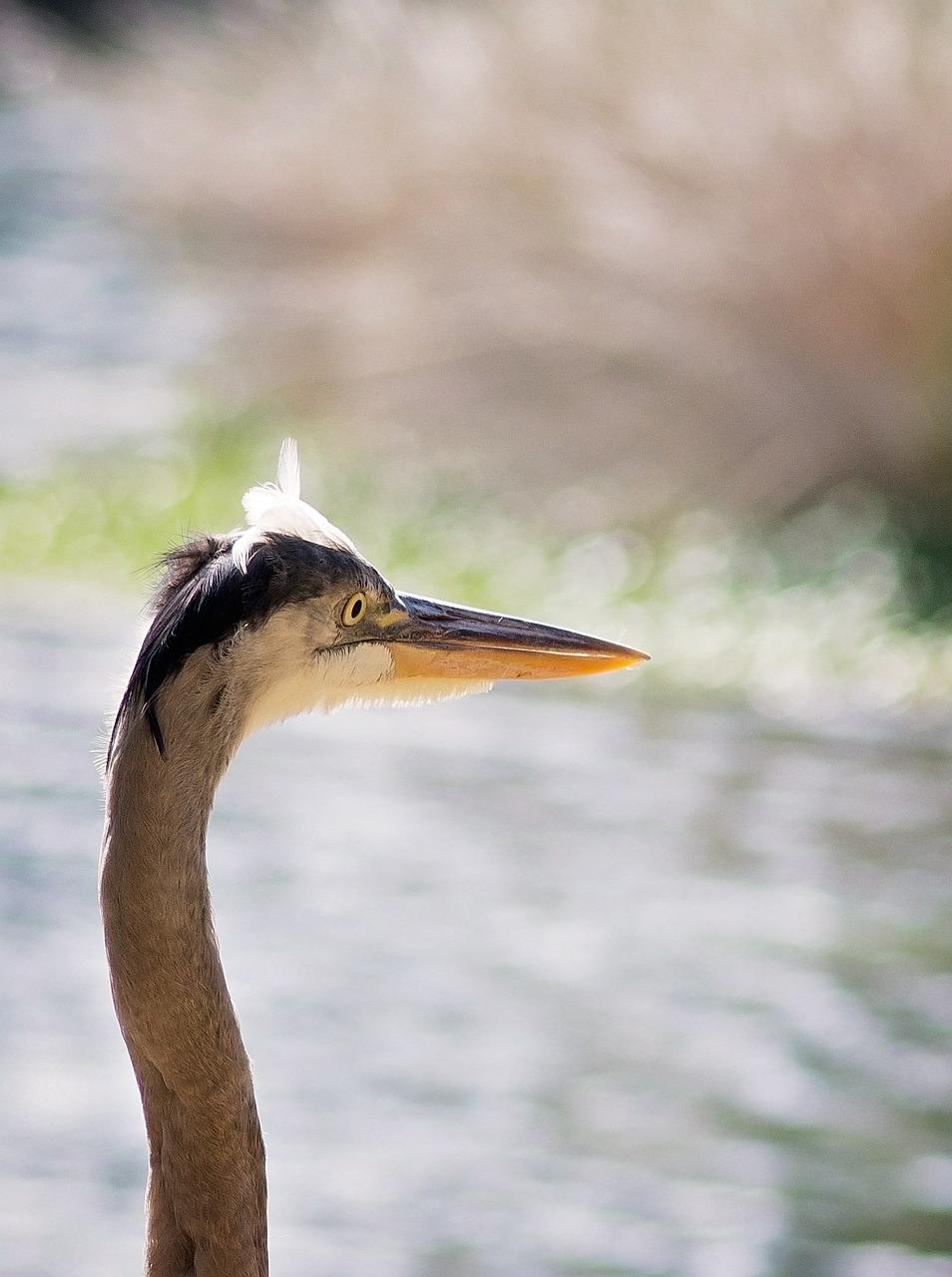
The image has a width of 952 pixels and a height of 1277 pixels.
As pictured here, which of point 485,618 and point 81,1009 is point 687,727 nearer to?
point 81,1009

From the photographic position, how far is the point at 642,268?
6.74 meters

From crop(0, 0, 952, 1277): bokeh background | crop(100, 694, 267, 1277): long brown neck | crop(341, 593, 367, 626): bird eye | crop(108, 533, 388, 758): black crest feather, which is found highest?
crop(0, 0, 952, 1277): bokeh background

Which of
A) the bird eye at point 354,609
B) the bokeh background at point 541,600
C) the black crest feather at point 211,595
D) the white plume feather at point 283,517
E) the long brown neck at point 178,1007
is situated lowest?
the long brown neck at point 178,1007

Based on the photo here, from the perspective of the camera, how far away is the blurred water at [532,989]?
143 inches

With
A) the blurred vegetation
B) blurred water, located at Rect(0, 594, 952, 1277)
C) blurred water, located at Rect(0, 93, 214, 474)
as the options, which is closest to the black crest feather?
blurred water, located at Rect(0, 594, 952, 1277)

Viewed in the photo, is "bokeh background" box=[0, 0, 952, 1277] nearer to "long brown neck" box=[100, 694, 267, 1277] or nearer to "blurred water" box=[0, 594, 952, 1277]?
"blurred water" box=[0, 594, 952, 1277]

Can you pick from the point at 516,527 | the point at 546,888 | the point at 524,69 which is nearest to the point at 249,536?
the point at 546,888

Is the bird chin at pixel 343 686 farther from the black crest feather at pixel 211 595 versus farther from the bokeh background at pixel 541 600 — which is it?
the bokeh background at pixel 541 600

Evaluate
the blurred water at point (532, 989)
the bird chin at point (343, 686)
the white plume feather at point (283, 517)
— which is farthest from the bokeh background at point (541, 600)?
the white plume feather at point (283, 517)

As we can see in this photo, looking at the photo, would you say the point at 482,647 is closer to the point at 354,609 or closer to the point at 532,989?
the point at 354,609

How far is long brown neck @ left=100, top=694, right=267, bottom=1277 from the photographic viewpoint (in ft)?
6.45

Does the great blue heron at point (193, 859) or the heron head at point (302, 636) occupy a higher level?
the heron head at point (302, 636)

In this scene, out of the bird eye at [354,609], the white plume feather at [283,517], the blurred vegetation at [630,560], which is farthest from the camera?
the blurred vegetation at [630,560]

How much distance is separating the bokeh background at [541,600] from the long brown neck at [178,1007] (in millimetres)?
1491
